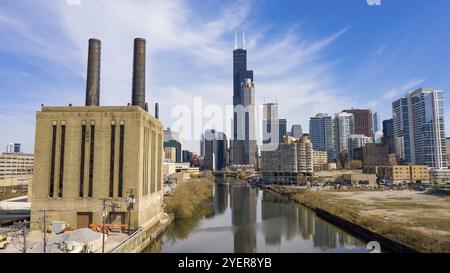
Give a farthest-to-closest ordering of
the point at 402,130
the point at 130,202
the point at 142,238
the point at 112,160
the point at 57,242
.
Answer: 1. the point at 402,130
2. the point at 112,160
3. the point at 130,202
4. the point at 142,238
5. the point at 57,242

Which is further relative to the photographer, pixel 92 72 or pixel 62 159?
pixel 92 72

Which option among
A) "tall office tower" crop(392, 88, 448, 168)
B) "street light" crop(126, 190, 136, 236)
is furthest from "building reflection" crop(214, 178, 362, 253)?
"tall office tower" crop(392, 88, 448, 168)

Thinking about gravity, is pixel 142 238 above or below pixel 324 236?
above

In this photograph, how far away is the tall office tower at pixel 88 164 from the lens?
93.7ft

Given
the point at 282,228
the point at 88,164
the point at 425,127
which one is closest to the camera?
the point at 88,164

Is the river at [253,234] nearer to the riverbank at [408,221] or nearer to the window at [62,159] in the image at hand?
the riverbank at [408,221]

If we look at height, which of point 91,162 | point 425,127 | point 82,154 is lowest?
point 91,162

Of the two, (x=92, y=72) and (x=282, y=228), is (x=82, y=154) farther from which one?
(x=92, y=72)

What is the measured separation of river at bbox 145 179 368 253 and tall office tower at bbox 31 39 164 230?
16.0 feet

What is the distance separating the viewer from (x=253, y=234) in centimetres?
3422

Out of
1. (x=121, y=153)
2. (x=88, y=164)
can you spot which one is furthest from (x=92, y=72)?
(x=121, y=153)

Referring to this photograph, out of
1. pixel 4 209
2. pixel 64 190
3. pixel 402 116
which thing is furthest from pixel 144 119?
pixel 402 116

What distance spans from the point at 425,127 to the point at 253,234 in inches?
4068

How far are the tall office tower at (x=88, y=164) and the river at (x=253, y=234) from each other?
4889 millimetres
